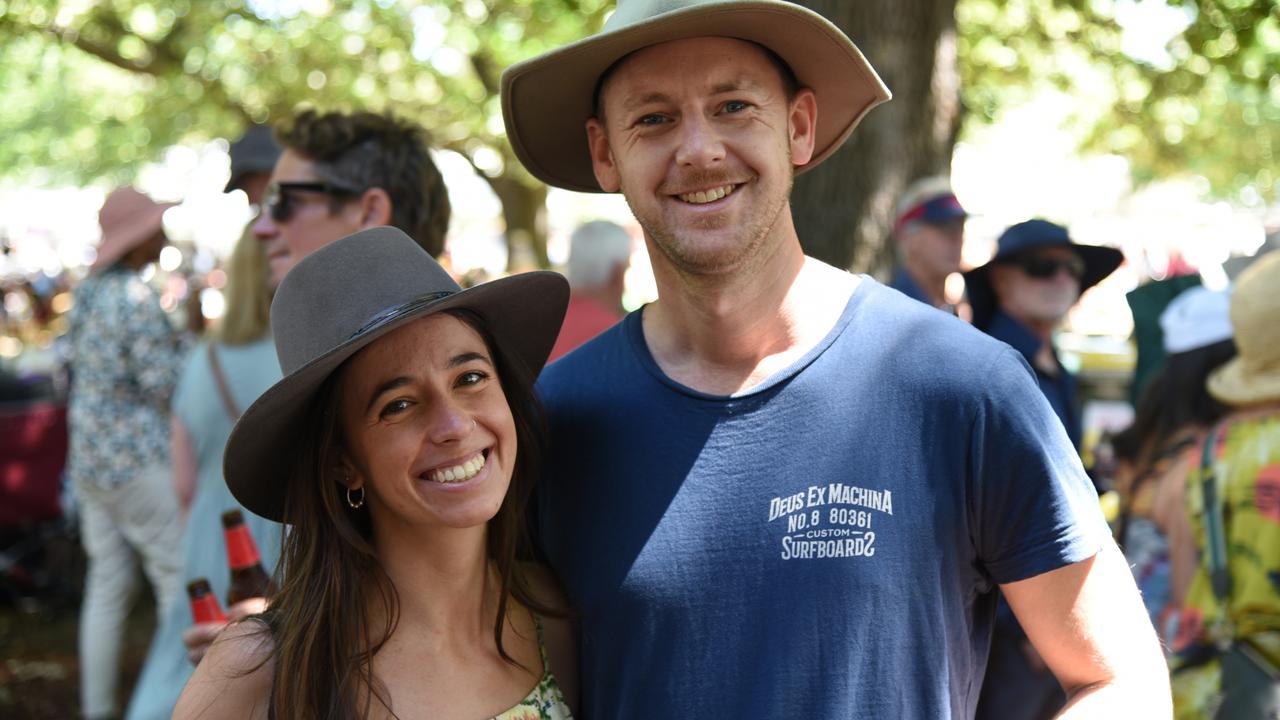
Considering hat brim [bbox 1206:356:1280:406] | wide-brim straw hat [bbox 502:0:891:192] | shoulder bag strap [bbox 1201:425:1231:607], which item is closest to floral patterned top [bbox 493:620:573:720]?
wide-brim straw hat [bbox 502:0:891:192]

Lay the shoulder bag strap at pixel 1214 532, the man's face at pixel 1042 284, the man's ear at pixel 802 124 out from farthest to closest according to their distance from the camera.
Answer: the man's face at pixel 1042 284 < the shoulder bag strap at pixel 1214 532 < the man's ear at pixel 802 124

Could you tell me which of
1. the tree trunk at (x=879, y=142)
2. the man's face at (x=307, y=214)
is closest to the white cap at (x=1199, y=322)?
the tree trunk at (x=879, y=142)

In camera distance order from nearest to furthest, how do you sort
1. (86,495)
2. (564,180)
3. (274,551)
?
(564,180), (274,551), (86,495)

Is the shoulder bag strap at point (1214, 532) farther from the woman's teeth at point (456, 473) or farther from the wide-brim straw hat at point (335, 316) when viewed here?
the woman's teeth at point (456, 473)

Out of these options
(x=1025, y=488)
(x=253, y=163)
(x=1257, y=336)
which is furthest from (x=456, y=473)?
(x=1257, y=336)

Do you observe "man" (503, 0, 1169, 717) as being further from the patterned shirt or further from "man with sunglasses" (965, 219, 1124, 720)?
the patterned shirt

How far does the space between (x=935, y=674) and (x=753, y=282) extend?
2.46ft

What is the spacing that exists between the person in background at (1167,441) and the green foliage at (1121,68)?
3.91ft

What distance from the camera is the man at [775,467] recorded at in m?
2.04

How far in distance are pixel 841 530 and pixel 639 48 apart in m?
0.95

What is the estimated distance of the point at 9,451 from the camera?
8.35 meters

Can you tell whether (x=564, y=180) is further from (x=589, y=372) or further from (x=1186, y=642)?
(x=1186, y=642)

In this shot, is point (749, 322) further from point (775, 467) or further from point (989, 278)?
point (989, 278)

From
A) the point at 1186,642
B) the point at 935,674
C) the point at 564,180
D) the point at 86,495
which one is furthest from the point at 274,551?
the point at 86,495
